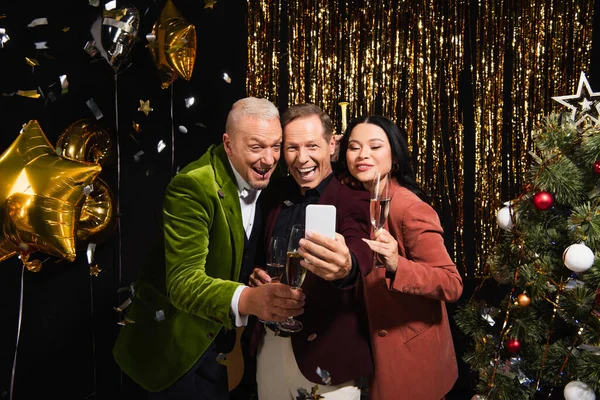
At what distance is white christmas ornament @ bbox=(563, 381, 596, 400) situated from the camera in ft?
8.09

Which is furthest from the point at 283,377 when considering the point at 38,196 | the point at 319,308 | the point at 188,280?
the point at 38,196

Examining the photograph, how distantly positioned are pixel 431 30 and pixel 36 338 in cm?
290

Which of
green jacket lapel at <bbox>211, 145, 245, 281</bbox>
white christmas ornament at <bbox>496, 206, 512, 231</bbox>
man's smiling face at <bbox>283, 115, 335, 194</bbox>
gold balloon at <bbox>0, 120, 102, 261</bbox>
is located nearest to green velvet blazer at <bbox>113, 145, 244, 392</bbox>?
green jacket lapel at <bbox>211, 145, 245, 281</bbox>

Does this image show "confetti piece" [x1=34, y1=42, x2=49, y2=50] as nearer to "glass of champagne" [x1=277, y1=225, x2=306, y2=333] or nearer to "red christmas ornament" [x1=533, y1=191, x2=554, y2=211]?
"glass of champagne" [x1=277, y1=225, x2=306, y2=333]

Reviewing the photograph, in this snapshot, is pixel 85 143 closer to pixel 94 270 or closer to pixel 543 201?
pixel 94 270

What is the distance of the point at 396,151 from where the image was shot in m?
2.42

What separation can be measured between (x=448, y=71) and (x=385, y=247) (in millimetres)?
2275

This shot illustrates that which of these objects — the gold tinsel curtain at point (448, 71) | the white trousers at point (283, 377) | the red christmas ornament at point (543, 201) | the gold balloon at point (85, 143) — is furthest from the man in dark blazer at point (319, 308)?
the gold tinsel curtain at point (448, 71)

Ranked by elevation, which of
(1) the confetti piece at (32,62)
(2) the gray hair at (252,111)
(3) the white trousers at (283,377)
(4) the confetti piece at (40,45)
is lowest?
(3) the white trousers at (283,377)

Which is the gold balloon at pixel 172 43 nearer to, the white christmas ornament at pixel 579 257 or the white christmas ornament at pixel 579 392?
the white christmas ornament at pixel 579 257

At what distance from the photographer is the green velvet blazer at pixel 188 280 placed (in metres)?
2.16

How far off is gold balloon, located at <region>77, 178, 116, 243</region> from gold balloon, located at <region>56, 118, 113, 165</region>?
0.16 meters

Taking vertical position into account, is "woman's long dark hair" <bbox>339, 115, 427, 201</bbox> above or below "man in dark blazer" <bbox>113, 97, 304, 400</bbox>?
above

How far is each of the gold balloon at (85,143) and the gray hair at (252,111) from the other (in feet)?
3.11
